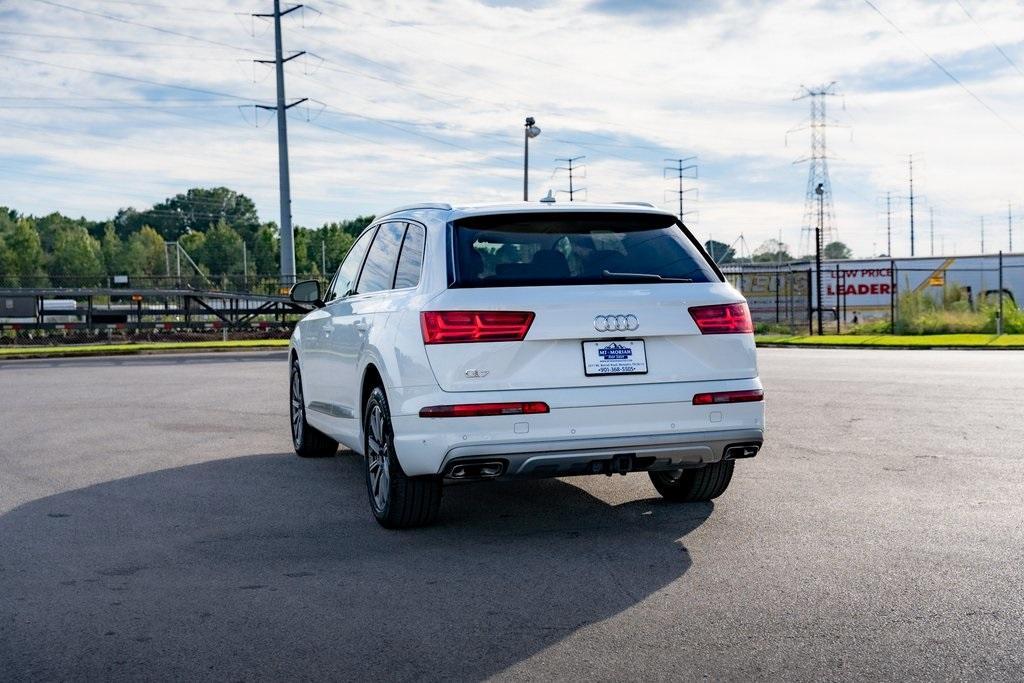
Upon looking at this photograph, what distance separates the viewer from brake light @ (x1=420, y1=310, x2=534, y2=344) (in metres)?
6.34

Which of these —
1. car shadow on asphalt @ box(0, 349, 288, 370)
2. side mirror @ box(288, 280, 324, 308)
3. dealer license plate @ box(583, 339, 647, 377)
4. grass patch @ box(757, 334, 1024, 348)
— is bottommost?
grass patch @ box(757, 334, 1024, 348)

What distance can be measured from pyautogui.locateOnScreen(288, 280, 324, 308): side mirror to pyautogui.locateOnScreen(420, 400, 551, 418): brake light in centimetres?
346

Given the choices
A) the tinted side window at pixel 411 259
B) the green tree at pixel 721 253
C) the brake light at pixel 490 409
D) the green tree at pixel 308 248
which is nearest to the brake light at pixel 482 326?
the brake light at pixel 490 409

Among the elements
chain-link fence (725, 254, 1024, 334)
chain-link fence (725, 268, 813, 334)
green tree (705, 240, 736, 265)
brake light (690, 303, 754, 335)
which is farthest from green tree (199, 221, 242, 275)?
brake light (690, 303, 754, 335)

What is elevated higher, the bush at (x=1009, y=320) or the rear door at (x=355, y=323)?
the rear door at (x=355, y=323)

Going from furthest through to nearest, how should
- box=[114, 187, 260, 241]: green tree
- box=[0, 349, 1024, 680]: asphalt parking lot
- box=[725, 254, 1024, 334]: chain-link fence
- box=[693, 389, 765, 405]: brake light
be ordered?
box=[114, 187, 260, 241]: green tree, box=[725, 254, 1024, 334]: chain-link fence, box=[693, 389, 765, 405]: brake light, box=[0, 349, 1024, 680]: asphalt parking lot

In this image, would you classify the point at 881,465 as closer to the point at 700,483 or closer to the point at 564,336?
the point at 700,483

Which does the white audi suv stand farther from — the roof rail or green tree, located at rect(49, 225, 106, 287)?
green tree, located at rect(49, 225, 106, 287)

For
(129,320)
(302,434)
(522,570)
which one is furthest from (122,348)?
(522,570)

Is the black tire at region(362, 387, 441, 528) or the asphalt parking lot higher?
the black tire at region(362, 387, 441, 528)

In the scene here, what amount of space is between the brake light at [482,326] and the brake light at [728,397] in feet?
3.48

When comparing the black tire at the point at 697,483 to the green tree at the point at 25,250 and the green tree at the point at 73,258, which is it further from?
the green tree at the point at 73,258

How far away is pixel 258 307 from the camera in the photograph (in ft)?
143

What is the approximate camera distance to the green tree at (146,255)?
135 m
